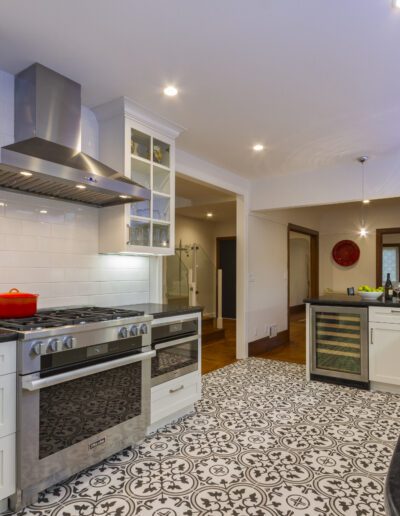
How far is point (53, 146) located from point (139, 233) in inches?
38.9

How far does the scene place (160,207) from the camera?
3301 millimetres

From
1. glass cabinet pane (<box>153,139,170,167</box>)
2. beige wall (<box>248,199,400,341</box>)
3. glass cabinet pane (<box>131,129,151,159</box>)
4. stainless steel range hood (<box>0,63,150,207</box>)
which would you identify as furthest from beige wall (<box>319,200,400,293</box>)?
stainless steel range hood (<box>0,63,150,207</box>)

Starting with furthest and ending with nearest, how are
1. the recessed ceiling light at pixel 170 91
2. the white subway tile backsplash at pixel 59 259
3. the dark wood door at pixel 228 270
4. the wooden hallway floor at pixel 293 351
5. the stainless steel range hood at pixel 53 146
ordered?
the dark wood door at pixel 228 270, the wooden hallway floor at pixel 293 351, the recessed ceiling light at pixel 170 91, the white subway tile backsplash at pixel 59 259, the stainless steel range hood at pixel 53 146

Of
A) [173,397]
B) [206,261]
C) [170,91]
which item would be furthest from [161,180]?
[206,261]

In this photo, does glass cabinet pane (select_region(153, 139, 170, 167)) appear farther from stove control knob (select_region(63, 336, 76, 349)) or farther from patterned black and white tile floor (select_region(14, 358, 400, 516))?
patterned black and white tile floor (select_region(14, 358, 400, 516))

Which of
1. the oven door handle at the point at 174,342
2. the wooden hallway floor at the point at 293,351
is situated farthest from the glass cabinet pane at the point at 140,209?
the wooden hallway floor at the point at 293,351

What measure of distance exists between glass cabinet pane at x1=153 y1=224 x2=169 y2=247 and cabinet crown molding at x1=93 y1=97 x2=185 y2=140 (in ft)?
2.81

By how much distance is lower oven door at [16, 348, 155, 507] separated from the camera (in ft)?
6.26

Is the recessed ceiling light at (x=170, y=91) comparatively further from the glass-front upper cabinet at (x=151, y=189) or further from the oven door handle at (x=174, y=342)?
the oven door handle at (x=174, y=342)

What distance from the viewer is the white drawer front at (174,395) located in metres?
2.76

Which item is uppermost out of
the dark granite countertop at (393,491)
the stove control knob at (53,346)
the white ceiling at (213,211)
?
the white ceiling at (213,211)

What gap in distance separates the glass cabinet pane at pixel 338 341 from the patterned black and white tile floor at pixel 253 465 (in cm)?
46

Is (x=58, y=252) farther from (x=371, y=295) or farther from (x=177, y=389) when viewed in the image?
(x=371, y=295)

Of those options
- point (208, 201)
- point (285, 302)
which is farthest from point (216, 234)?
point (285, 302)
